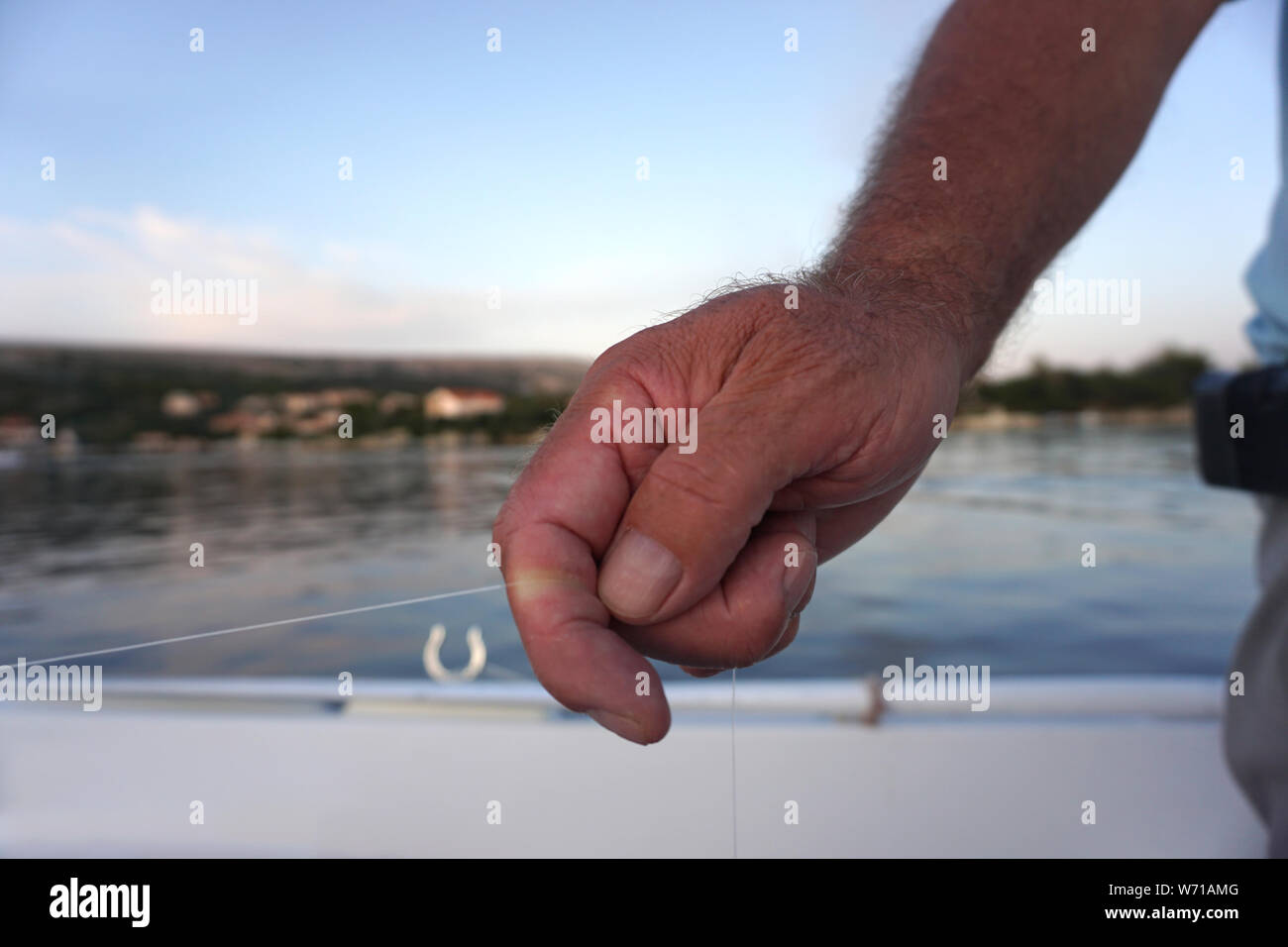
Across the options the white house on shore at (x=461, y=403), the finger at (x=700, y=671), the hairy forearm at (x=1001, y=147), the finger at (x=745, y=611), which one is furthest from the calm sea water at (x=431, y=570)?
the hairy forearm at (x=1001, y=147)

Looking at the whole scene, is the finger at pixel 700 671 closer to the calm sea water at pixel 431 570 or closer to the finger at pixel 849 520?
the finger at pixel 849 520

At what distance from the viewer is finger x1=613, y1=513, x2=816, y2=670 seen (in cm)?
65

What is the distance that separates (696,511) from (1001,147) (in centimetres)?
51

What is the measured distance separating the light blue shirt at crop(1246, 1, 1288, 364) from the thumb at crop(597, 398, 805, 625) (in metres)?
0.90

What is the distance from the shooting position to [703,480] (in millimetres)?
569

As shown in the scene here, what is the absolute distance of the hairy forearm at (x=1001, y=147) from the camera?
74cm

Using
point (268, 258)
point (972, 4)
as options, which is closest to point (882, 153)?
point (972, 4)

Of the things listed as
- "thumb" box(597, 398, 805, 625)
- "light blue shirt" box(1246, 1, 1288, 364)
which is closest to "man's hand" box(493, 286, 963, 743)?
"thumb" box(597, 398, 805, 625)

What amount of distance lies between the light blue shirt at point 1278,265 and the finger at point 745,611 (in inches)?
34.0

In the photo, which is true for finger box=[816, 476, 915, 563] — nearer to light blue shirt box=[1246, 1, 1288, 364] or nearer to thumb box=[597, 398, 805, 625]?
A: thumb box=[597, 398, 805, 625]

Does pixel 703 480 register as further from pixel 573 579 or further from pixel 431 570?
pixel 431 570

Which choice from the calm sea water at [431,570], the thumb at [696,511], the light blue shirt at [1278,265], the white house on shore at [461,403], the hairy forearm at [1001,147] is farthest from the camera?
the calm sea water at [431,570]

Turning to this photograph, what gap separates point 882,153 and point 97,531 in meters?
6.89

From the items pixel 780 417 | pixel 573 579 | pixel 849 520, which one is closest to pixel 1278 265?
pixel 849 520
